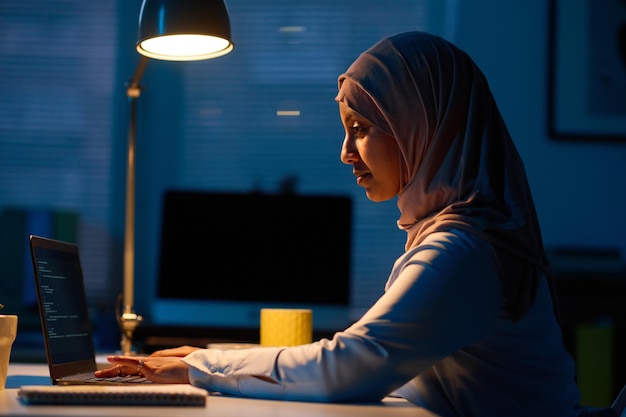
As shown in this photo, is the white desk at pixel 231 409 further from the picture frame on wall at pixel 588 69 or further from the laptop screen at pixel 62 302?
the picture frame on wall at pixel 588 69

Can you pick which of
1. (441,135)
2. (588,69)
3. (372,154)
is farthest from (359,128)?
(588,69)

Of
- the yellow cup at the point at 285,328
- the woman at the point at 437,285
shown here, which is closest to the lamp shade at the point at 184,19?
the woman at the point at 437,285

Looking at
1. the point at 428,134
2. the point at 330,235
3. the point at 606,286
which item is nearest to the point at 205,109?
the point at 330,235

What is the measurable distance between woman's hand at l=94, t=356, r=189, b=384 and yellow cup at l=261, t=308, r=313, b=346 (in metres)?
0.40

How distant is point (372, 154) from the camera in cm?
143

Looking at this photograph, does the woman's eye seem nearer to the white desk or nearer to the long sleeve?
the long sleeve

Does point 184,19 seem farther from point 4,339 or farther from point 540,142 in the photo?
point 540,142

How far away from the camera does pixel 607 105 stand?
3553 millimetres

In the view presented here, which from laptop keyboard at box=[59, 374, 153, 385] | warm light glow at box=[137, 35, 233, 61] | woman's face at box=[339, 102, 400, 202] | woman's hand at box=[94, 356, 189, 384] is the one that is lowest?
laptop keyboard at box=[59, 374, 153, 385]

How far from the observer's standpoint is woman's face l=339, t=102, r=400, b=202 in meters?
1.42

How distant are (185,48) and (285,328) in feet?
2.34

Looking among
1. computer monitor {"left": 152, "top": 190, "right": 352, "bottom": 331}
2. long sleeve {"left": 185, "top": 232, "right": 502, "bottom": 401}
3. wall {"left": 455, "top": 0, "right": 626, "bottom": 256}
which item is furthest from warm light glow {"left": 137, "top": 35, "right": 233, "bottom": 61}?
wall {"left": 455, "top": 0, "right": 626, "bottom": 256}

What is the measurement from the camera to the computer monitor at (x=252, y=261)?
9.93 ft

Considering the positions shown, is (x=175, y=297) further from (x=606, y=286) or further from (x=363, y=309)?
(x=606, y=286)
